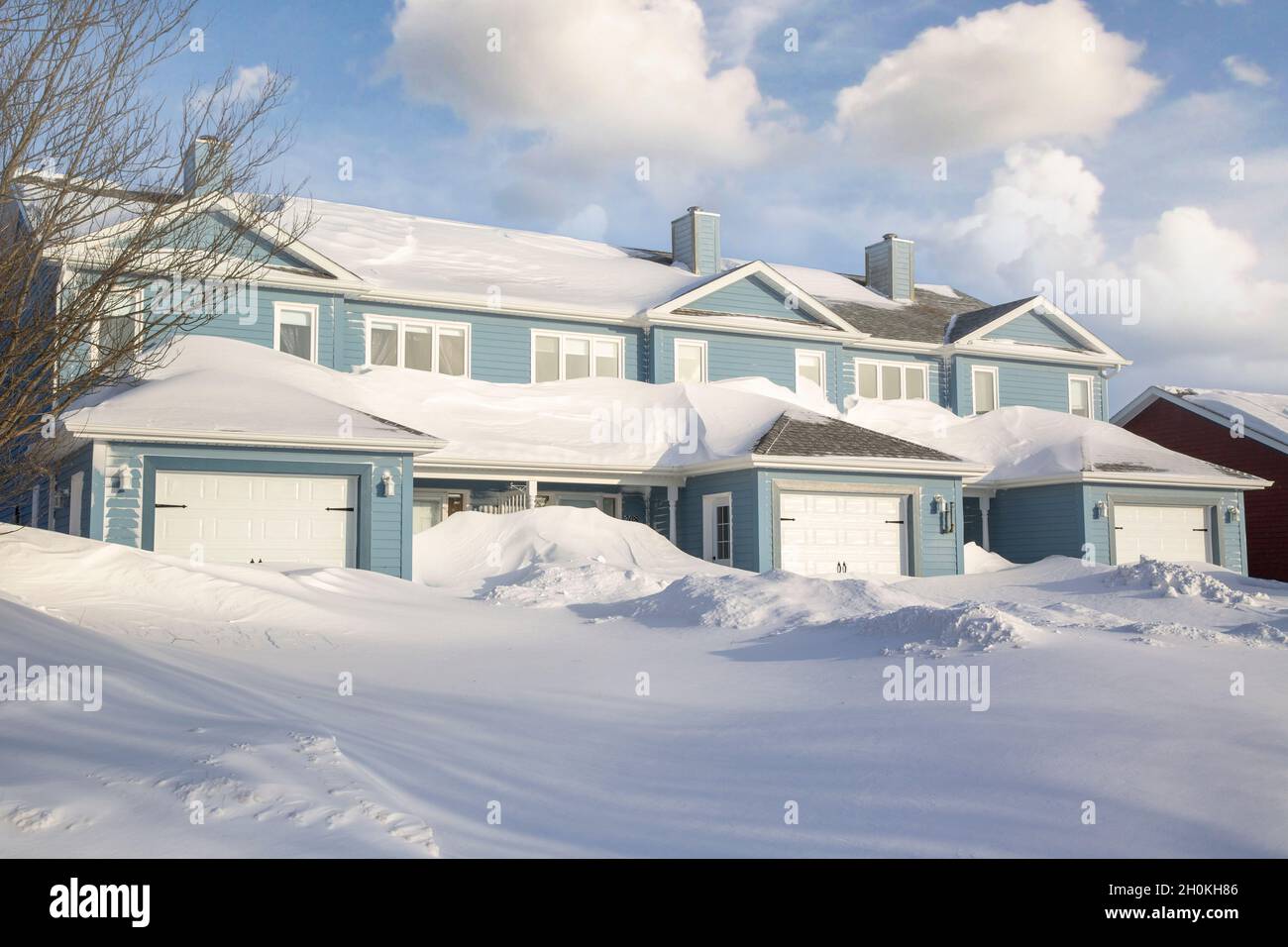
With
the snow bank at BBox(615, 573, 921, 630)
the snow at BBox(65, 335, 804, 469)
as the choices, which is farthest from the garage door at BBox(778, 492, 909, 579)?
the snow bank at BBox(615, 573, 921, 630)

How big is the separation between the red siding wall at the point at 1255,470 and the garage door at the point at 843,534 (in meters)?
12.8

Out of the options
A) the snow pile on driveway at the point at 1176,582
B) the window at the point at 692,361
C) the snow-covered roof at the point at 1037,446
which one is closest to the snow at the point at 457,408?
the window at the point at 692,361

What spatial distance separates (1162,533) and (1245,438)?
6.52 metres

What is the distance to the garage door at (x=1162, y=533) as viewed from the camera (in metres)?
25.0

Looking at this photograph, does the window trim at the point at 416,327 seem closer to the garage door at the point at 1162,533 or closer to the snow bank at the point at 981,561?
the snow bank at the point at 981,561

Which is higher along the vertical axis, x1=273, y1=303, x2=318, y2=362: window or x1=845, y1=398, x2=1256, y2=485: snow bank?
x1=273, y1=303, x2=318, y2=362: window

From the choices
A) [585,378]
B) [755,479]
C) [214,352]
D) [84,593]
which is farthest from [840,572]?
[84,593]

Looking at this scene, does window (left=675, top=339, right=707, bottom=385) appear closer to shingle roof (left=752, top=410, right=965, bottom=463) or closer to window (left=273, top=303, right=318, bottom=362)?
shingle roof (left=752, top=410, right=965, bottom=463)

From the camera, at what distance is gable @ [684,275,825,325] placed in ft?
81.8

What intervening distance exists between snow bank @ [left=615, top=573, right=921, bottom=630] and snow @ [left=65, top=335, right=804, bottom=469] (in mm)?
6190

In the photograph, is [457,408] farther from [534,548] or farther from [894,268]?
[894,268]
